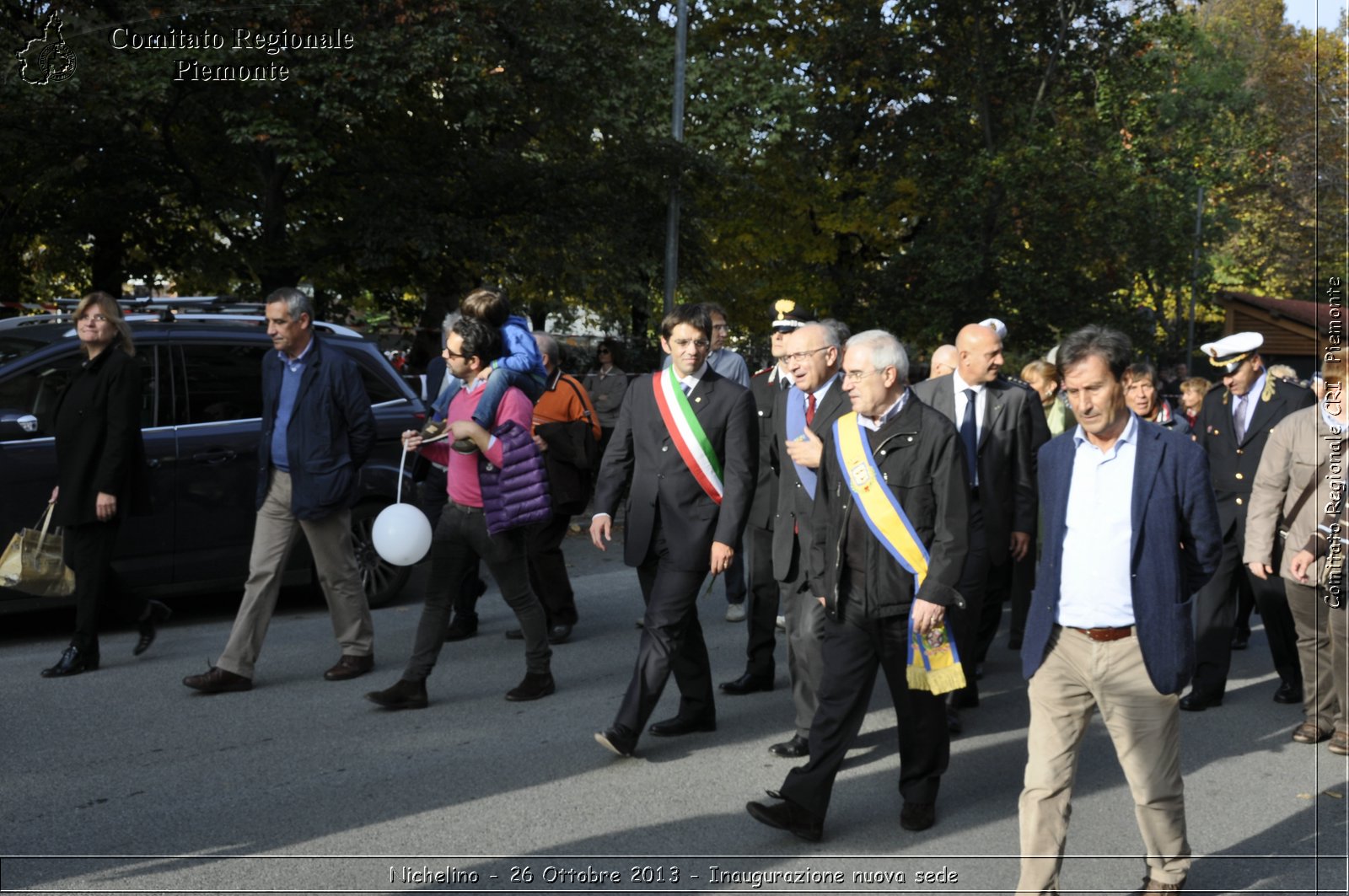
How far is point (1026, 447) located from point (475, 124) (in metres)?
9.07

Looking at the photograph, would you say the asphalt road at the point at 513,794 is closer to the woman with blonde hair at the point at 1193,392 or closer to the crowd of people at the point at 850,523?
the crowd of people at the point at 850,523

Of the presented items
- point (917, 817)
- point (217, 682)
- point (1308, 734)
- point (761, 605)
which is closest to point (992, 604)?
point (761, 605)

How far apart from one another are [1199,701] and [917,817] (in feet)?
9.45

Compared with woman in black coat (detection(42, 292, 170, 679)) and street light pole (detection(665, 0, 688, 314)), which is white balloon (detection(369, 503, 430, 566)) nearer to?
woman in black coat (detection(42, 292, 170, 679))

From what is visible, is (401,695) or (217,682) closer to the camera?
(401,695)

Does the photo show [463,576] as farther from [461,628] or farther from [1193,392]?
[1193,392]

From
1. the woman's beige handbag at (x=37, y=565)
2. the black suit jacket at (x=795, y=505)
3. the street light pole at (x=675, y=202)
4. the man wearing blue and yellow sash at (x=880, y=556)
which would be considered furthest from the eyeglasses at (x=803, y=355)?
the street light pole at (x=675, y=202)

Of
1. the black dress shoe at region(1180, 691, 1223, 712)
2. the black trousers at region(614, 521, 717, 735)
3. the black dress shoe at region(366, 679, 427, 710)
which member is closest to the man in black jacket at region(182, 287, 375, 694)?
the black dress shoe at region(366, 679, 427, 710)

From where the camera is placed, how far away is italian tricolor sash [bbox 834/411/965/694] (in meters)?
5.01

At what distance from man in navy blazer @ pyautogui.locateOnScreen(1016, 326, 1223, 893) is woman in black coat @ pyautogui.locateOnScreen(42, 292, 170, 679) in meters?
4.88

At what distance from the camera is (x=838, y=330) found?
6.63 metres

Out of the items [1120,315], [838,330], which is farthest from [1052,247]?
[838,330]

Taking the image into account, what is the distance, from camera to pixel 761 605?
754 cm

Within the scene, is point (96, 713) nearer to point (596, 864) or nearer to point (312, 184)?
point (596, 864)
